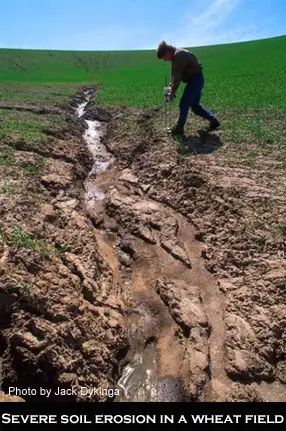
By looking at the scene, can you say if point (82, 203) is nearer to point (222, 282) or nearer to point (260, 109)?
point (222, 282)

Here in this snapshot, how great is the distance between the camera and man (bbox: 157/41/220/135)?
10.6 meters

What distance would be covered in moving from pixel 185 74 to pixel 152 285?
696cm

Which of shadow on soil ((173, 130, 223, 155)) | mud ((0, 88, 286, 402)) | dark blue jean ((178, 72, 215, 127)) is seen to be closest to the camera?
mud ((0, 88, 286, 402))

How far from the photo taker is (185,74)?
11.0 metres

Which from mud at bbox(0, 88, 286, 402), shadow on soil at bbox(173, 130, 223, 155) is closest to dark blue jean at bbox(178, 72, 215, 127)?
shadow on soil at bbox(173, 130, 223, 155)

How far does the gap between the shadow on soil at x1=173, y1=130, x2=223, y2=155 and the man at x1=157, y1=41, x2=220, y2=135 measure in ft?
1.76

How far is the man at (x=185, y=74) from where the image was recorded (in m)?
10.6

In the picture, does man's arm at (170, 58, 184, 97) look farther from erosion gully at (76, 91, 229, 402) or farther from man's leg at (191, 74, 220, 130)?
erosion gully at (76, 91, 229, 402)

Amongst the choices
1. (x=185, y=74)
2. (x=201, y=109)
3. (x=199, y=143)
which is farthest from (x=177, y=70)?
(x=199, y=143)

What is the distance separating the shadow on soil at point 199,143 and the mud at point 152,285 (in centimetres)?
48

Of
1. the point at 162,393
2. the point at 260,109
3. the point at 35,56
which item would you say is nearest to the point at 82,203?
the point at 162,393

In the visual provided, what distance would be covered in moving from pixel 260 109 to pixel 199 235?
909 cm
